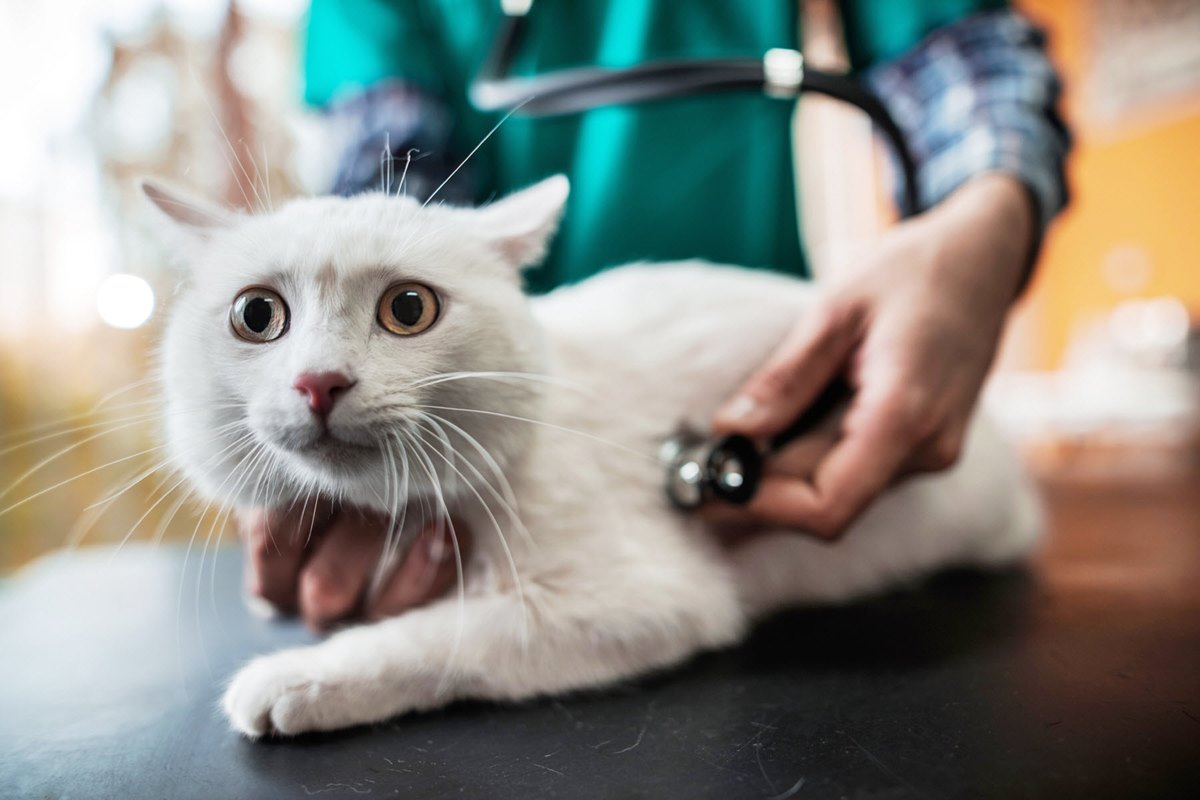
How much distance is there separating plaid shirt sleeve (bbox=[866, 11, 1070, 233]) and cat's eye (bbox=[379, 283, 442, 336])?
77 centimetres

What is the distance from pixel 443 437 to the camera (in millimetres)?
587

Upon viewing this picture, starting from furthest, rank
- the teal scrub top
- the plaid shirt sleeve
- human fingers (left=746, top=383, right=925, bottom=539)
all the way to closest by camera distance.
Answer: the teal scrub top → the plaid shirt sleeve → human fingers (left=746, top=383, right=925, bottom=539)

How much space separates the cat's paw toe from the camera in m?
0.58

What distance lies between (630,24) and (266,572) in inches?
41.9

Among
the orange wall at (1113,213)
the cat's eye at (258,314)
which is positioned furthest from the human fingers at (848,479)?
the orange wall at (1113,213)

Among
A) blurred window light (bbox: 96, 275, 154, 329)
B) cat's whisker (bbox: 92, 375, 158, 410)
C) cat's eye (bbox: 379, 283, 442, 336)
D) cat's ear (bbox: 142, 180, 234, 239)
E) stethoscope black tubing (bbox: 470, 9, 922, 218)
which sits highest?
stethoscope black tubing (bbox: 470, 9, 922, 218)

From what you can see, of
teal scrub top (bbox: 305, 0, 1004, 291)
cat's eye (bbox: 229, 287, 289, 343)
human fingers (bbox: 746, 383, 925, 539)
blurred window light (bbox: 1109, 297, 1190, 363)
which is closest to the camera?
cat's eye (bbox: 229, 287, 289, 343)

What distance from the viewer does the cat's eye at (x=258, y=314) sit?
0.58m

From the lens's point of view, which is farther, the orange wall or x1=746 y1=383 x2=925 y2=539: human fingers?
the orange wall

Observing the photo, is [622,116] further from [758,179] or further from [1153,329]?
[1153,329]

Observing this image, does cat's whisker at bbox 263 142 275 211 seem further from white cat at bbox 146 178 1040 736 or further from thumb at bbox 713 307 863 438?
thumb at bbox 713 307 863 438

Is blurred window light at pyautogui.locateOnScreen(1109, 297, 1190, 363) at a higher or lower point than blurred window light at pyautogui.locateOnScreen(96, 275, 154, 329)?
lower

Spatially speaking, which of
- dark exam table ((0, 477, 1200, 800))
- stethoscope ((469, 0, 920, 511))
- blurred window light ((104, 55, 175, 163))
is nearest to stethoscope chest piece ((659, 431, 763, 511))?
stethoscope ((469, 0, 920, 511))

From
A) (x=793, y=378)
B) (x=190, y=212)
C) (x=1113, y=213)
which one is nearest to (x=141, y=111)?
(x=190, y=212)
